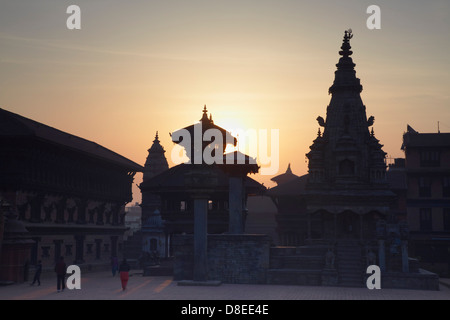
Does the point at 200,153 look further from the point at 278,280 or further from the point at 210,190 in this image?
the point at 278,280

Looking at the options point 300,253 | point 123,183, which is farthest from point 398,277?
point 123,183

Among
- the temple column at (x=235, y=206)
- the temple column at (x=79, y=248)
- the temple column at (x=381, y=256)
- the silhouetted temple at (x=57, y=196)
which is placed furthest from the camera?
the temple column at (x=79, y=248)

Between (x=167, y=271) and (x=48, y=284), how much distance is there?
903 centimetres

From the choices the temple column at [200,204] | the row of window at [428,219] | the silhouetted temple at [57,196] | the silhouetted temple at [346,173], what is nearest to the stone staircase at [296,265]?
the temple column at [200,204]

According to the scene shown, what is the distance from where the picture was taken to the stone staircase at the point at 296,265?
107ft

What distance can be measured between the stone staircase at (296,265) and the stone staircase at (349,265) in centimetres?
122

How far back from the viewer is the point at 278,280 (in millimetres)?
32781

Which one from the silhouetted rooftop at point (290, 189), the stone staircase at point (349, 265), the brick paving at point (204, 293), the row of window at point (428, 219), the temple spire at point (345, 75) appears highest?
the temple spire at point (345, 75)

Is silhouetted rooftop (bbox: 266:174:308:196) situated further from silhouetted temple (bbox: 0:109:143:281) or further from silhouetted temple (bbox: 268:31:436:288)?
silhouetted temple (bbox: 0:109:143:281)

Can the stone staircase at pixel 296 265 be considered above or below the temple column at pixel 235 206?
below

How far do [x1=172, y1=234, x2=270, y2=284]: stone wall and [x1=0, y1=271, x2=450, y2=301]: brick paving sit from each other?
114 centimetres

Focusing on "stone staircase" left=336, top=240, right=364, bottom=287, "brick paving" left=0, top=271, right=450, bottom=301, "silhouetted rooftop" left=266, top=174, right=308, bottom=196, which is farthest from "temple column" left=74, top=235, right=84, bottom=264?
"stone staircase" left=336, top=240, right=364, bottom=287

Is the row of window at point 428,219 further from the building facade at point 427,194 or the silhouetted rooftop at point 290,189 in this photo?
the silhouetted rooftop at point 290,189
